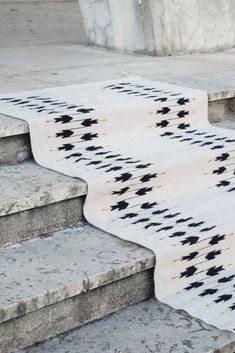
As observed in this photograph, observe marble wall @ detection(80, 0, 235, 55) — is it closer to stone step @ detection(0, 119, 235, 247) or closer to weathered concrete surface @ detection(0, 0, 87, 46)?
weathered concrete surface @ detection(0, 0, 87, 46)

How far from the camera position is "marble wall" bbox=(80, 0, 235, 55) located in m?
3.93

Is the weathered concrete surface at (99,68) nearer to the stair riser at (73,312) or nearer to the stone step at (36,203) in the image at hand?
the stone step at (36,203)

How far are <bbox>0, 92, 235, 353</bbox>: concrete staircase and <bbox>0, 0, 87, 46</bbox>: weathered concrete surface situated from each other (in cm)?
267

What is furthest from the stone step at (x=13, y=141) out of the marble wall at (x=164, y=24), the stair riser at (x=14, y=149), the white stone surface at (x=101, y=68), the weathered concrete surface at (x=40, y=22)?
the weathered concrete surface at (x=40, y=22)

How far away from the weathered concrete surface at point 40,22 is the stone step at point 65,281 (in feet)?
9.18

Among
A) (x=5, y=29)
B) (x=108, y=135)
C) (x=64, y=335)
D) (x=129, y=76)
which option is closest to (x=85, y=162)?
(x=108, y=135)

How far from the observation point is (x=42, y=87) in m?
2.96

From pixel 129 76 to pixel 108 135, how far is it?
2.61 feet

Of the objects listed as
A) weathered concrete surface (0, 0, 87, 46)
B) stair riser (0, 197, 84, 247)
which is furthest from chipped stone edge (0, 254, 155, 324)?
weathered concrete surface (0, 0, 87, 46)

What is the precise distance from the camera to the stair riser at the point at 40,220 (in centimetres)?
199

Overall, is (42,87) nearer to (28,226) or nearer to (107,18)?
(28,226)

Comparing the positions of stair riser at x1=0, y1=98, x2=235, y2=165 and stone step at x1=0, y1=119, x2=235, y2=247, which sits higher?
stair riser at x1=0, y1=98, x2=235, y2=165

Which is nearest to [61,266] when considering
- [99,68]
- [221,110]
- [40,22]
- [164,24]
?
[221,110]

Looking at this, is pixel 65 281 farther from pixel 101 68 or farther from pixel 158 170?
pixel 101 68
